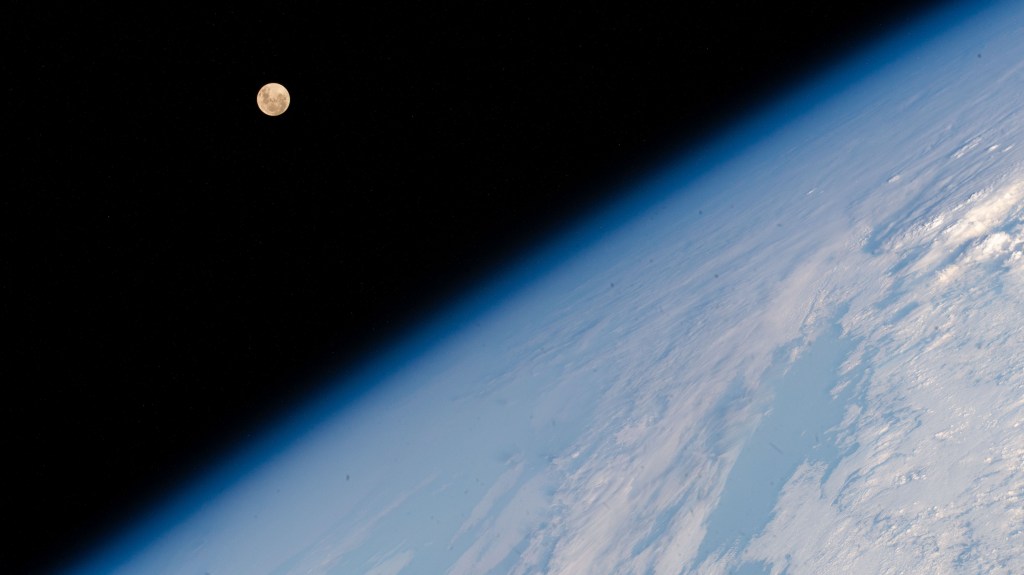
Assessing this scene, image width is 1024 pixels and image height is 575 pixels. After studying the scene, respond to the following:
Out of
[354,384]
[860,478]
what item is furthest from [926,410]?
[354,384]

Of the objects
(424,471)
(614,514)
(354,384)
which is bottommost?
(614,514)

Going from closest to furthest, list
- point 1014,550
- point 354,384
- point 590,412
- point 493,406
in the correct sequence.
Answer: point 1014,550 < point 590,412 < point 493,406 < point 354,384

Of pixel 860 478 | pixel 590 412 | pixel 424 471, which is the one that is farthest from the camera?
pixel 424 471

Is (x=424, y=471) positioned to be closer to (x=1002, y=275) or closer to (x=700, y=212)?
(x=1002, y=275)

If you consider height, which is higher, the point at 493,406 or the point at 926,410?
the point at 493,406

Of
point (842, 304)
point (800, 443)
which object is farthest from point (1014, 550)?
point (842, 304)

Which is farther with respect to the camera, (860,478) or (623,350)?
(623,350)

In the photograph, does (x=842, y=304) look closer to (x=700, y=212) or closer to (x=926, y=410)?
(x=926, y=410)

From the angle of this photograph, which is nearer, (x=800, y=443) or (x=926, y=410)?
(x=926, y=410)

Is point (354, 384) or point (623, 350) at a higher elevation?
point (354, 384)
